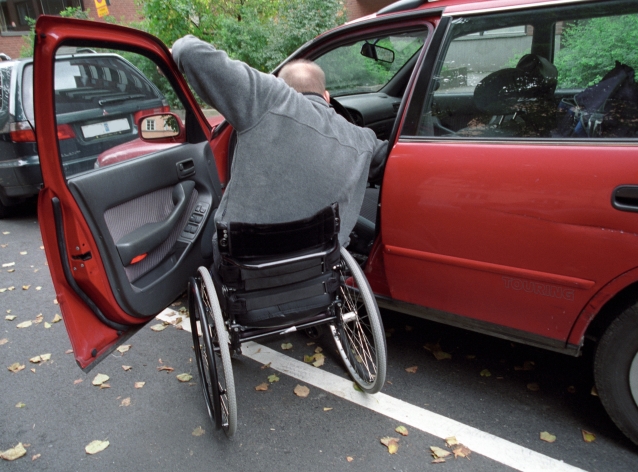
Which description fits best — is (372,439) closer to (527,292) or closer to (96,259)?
(527,292)

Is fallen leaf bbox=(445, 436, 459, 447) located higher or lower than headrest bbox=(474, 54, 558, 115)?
lower

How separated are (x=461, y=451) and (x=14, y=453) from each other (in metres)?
2.08

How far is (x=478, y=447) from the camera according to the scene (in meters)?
2.28

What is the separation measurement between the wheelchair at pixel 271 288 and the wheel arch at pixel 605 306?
821mm

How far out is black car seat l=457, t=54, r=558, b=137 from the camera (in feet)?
7.09

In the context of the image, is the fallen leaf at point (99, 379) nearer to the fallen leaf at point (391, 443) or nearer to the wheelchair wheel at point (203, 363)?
the wheelchair wheel at point (203, 363)

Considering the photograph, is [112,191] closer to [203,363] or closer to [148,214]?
[148,214]

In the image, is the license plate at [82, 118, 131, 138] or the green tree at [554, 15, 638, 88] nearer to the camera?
the green tree at [554, 15, 638, 88]

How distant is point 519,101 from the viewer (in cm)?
225

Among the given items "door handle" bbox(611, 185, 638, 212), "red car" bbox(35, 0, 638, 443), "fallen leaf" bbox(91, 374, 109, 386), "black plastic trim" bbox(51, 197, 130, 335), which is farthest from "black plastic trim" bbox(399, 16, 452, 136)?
"fallen leaf" bbox(91, 374, 109, 386)

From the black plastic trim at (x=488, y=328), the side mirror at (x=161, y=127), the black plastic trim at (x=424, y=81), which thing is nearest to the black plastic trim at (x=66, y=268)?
the side mirror at (x=161, y=127)

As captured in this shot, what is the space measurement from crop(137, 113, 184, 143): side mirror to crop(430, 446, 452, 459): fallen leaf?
2184mm

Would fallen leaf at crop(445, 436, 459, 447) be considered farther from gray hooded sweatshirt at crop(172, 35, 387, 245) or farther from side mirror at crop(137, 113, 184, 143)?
side mirror at crop(137, 113, 184, 143)

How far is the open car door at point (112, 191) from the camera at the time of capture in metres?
2.06
